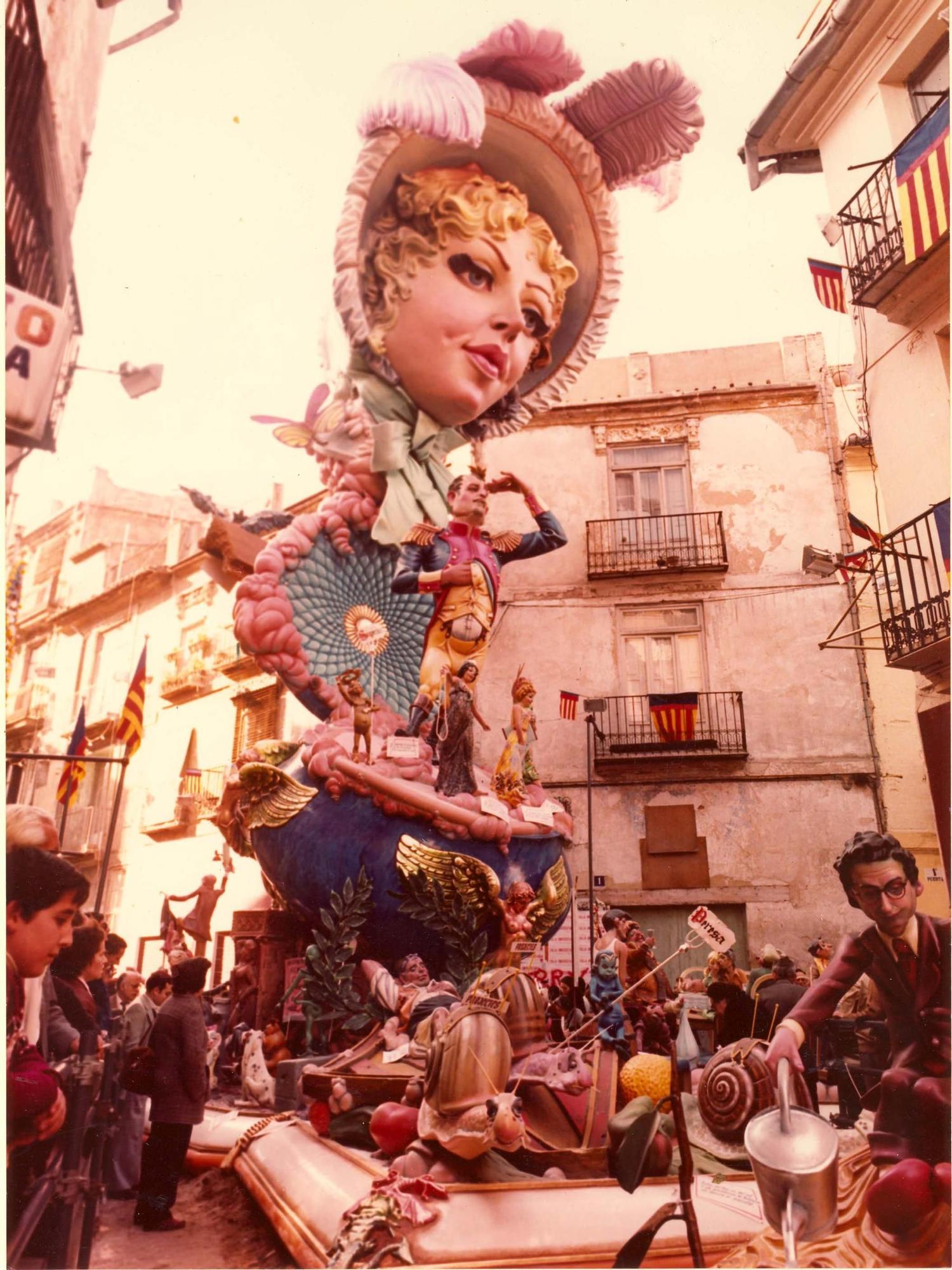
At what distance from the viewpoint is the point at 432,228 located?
4.99 m

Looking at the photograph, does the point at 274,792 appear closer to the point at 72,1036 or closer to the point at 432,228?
the point at 72,1036

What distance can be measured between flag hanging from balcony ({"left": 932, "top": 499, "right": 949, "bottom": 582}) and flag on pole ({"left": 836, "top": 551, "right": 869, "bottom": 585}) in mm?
346

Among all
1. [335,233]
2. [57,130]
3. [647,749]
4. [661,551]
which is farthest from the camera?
[335,233]

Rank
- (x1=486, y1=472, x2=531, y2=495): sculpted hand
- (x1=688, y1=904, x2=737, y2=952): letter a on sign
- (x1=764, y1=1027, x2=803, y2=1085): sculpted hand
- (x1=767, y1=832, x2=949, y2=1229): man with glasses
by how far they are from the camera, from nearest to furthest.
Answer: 1. (x1=767, y1=832, x2=949, y2=1229): man with glasses
2. (x1=764, y1=1027, x2=803, y2=1085): sculpted hand
3. (x1=688, y1=904, x2=737, y2=952): letter a on sign
4. (x1=486, y1=472, x2=531, y2=495): sculpted hand

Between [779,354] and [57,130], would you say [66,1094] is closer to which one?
[57,130]

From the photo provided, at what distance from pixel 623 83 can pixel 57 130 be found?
2784 mm

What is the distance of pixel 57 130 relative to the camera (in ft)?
13.3

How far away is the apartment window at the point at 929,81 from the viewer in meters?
4.36

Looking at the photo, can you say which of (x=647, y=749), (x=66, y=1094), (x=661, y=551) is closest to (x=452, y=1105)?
(x=66, y=1094)

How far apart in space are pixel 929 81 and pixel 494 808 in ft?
12.8

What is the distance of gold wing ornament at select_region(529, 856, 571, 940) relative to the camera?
4312 millimetres

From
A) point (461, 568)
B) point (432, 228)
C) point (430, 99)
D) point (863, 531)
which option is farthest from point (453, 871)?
point (430, 99)

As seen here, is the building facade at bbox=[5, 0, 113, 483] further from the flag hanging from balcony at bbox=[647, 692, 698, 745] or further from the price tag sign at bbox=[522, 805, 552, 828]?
the flag hanging from balcony at bbox=[647, 692, 698, 745]

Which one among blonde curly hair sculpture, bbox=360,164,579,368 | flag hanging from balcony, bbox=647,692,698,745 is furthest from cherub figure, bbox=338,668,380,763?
blonde curly hair sculpture, bbox=360,164,579,368
